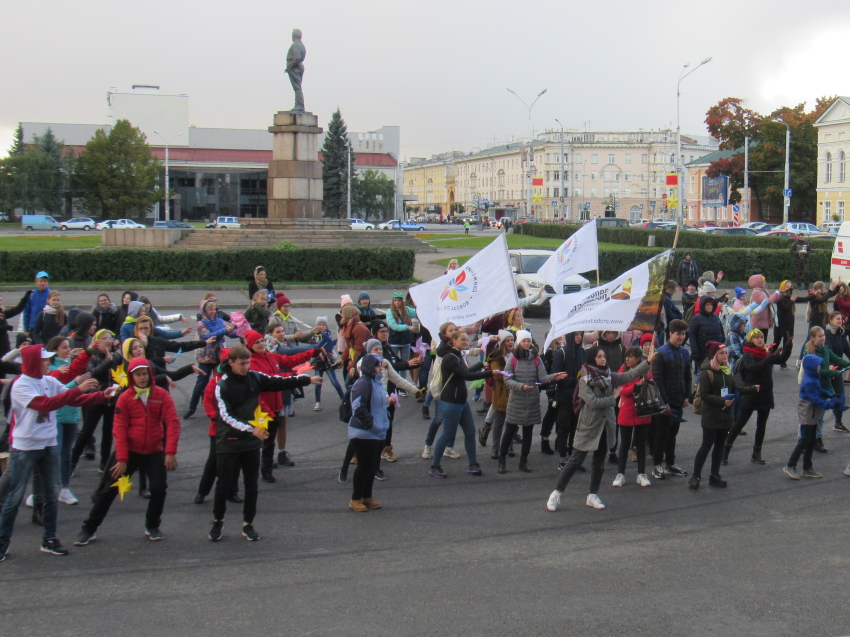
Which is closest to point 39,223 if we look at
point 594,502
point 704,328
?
point 704,328

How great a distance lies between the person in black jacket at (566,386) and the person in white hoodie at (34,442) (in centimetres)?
481

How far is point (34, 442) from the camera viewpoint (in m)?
6.49

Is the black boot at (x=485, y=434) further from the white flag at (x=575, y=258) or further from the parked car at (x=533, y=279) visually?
the parked car at (x=533, y=279)

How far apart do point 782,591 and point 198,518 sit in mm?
4696

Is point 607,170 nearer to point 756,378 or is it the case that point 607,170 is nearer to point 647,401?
point 756,378

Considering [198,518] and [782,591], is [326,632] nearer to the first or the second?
[198,518]

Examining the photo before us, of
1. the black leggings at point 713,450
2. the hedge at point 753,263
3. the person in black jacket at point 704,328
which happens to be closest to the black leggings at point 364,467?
the black leggings at point 713,450

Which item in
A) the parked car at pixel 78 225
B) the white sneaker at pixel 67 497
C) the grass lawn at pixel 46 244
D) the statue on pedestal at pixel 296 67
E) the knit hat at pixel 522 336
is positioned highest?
the statue on pedestal at pixel 296 67

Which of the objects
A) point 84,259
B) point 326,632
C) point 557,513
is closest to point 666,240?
point 84,259

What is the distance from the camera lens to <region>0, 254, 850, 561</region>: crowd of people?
6719 millimetres

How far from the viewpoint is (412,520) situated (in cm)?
740

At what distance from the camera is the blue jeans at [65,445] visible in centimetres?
770

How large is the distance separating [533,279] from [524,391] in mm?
14458

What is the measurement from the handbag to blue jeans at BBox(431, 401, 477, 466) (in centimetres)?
167
